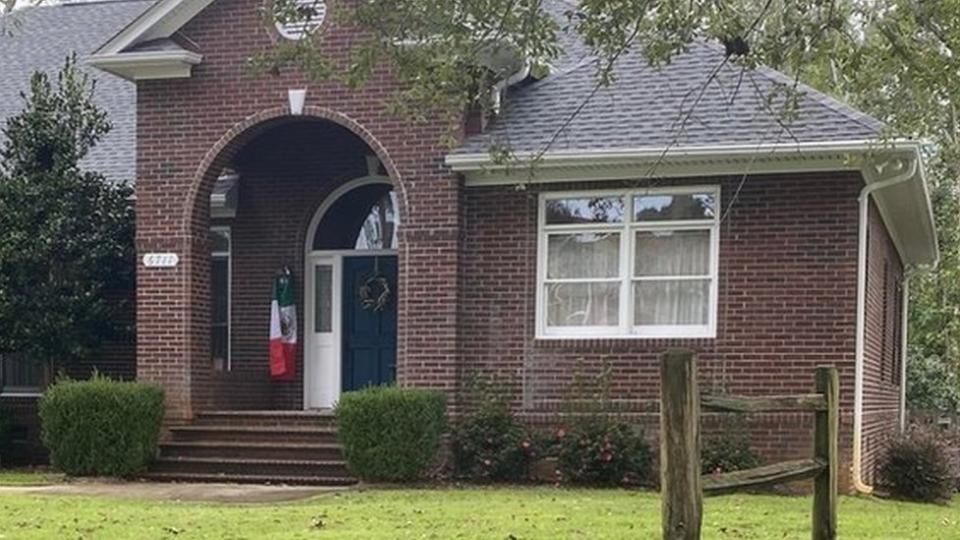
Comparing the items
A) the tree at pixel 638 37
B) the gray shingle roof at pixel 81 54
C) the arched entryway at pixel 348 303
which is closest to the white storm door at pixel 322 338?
the arched entryway at pixel 348 303

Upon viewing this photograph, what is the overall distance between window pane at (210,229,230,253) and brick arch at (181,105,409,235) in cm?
172

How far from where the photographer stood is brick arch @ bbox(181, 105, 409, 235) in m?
15.1

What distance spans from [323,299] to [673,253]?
16.9ft

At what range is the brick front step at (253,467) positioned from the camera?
14719mm

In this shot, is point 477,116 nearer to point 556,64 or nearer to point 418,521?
point 556,64

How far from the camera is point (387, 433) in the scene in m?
13.8

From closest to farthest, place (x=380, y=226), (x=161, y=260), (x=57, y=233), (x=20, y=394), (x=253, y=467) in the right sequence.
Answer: (x=253, y=467) < (x=161, y=260) < (x=57, y=233) < (x=380, y=226) < (x=20, y=394)

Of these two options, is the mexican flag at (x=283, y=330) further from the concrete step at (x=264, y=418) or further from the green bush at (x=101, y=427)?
the green bush at (x=101, y=427)

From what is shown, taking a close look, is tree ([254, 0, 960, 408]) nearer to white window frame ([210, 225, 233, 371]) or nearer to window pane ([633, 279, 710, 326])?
window pane ([633, 279, 710, 326])

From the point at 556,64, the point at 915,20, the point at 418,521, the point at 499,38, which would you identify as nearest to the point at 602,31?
the point at 499,38

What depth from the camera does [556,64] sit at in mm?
16406

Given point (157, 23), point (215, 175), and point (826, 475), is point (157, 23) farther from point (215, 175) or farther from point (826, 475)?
point (826, 475)

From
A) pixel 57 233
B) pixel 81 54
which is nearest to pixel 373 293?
pixel 57 233

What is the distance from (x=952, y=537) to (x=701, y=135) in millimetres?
5173
